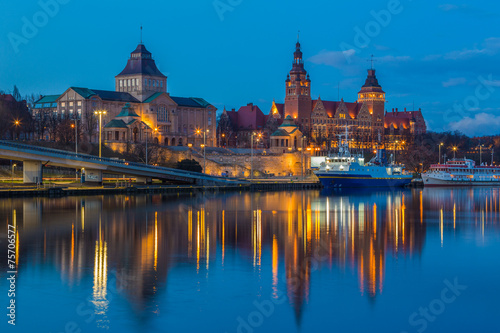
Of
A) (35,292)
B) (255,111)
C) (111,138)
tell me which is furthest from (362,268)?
(255,111)

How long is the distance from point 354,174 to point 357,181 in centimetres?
92

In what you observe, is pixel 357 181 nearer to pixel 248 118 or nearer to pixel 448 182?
pixel 448 182

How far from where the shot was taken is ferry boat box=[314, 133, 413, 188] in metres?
84.4

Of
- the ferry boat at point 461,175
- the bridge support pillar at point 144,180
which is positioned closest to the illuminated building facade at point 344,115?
the ferry boat at point 461,175

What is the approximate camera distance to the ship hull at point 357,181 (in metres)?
83.7

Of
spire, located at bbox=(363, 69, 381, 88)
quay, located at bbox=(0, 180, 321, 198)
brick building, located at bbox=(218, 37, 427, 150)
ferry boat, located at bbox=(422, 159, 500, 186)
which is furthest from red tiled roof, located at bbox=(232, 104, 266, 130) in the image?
quay, located at bbox=(0, 180, 321, 198)

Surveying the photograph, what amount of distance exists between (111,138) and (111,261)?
7659cm

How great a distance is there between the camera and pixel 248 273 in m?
25.0

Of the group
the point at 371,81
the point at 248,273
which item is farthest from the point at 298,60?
the point at 248,273

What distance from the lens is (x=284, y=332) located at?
18.6 metres

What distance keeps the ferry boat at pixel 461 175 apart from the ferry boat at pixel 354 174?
6471 mm

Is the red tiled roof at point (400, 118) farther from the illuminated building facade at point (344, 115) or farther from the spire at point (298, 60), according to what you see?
the spire at point (298, 60)

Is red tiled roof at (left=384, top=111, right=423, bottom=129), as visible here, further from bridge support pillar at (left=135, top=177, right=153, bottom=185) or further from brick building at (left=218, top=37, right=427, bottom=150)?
bridge support pillar at (left=135, top=177, right=153, bottom=185)

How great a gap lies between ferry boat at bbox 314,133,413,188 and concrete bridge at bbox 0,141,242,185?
66.0 ft
